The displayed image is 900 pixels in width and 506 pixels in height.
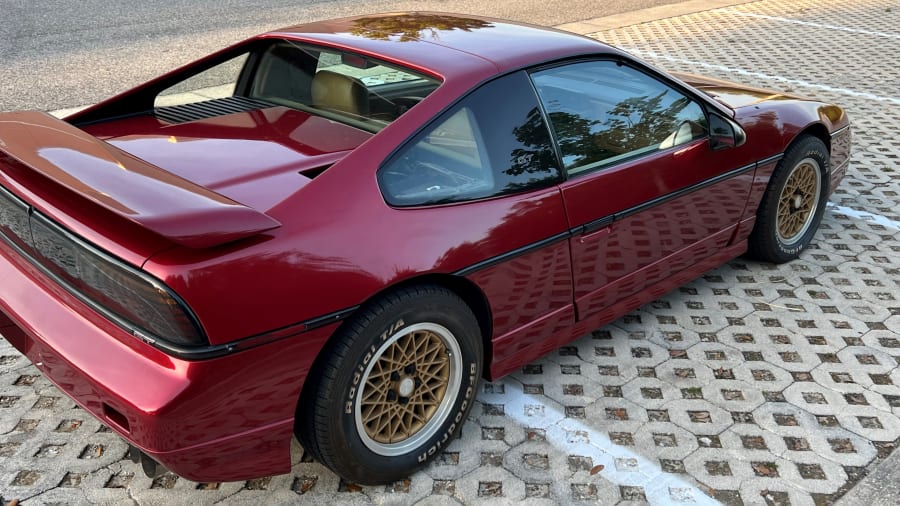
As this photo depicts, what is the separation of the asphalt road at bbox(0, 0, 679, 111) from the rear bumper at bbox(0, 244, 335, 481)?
218 inches

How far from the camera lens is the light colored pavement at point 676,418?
2.82 m

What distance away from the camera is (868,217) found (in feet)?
16.8

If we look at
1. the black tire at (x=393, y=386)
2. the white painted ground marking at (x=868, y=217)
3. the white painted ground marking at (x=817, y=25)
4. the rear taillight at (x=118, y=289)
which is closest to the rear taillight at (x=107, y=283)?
the rear taillight at (x=118, y=289)

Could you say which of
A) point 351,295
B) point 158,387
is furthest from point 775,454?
point 158,387

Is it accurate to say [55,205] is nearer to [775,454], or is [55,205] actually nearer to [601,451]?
[601,451]

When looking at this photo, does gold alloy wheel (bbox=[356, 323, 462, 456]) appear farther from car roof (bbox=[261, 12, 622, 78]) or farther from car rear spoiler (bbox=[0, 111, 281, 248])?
car roof (bbox=[261, 12, 622, 78])

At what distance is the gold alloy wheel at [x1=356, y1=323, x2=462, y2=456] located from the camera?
106 inches

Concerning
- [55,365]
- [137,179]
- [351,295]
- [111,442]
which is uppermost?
[137,179]

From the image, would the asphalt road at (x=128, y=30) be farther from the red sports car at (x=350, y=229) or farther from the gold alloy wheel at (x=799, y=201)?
the gold alloy wheel at (x=799, y=201)

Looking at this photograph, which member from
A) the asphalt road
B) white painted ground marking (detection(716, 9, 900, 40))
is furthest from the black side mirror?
white painted ground marking (detection(716, 9, 900, 40))

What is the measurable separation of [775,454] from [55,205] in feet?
8.90

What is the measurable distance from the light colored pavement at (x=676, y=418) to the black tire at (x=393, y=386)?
151 mm

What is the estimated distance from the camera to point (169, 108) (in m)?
3.50

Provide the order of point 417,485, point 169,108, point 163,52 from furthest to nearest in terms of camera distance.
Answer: point 163,52 < point 169,108 < point 417,485
